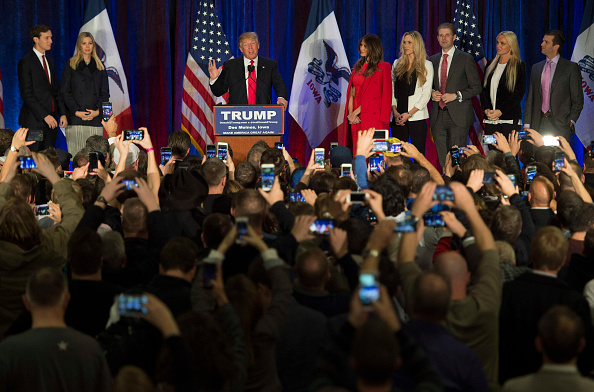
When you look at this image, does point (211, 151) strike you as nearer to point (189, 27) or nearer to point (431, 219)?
point (431, 219)

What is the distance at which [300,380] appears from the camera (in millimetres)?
2742

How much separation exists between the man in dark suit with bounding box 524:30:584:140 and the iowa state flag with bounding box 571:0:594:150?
126 cm

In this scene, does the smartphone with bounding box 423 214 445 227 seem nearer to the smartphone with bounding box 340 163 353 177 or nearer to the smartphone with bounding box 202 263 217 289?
the smartphone with bounding box 202 263 217 289

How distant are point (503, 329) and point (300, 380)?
0.91 metres

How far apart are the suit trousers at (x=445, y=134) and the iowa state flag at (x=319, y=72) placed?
1635mm

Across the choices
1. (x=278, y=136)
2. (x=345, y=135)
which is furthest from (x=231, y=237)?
(x=345, y=135)

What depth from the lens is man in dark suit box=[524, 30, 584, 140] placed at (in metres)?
8.21

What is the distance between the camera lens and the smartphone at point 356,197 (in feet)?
11.3

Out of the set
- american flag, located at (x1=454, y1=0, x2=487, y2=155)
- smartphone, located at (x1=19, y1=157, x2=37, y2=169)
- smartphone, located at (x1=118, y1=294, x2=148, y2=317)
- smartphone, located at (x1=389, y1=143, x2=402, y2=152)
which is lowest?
smartphone, located at (x1=118, y1=294, x2=148, y2=317)

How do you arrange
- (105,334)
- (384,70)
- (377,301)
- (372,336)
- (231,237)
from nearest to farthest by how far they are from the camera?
(372,336) → (377,301) → (105,334) → (231,237) → (384,70)

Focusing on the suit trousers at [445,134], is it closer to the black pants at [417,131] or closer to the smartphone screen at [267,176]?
the black pants at [417,131]

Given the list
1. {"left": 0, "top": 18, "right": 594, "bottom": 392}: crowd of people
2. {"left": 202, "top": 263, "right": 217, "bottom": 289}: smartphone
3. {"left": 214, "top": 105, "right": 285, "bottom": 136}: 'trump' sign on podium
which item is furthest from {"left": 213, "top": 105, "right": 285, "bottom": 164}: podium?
{"left": 202, "top": 263, "right": 217, "bottom": 289}: smartphone

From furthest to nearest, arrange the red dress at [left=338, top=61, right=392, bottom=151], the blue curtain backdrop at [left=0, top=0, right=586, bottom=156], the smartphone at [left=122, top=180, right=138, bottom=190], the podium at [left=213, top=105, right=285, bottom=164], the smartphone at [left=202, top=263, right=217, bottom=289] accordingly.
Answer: the blue curtain backdrop at [left=0, top=0, right=586, bottom=156], the red dress at [left=338, top=61, right=392, bottom=151], the podium at [left=213, top=105, right=285, bottom=164], the smartphone at [left=122, top=180, right=138, bottom=190], the smartphone at [left=202, top=263, right=217, bottom=289]

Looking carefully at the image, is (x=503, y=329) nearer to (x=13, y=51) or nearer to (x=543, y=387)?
(x=543, y=387)
